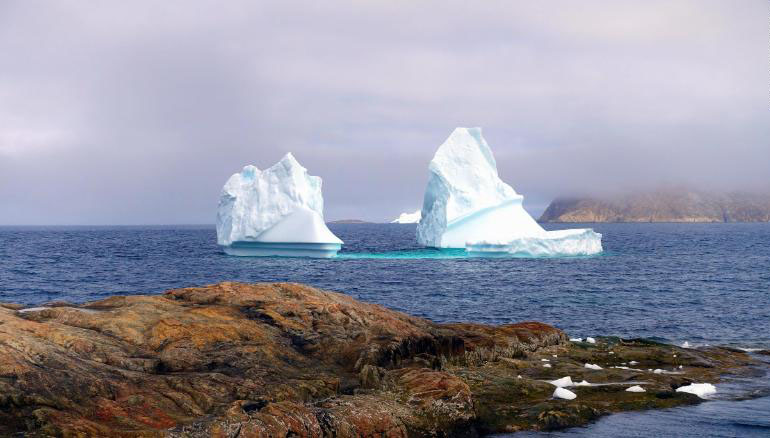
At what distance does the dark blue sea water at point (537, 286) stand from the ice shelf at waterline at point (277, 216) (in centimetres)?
158

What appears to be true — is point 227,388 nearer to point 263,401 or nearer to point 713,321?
point 263,401

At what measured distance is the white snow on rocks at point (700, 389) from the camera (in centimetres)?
1477

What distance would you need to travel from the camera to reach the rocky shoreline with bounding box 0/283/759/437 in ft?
34.8

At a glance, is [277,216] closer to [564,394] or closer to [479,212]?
[479,212]

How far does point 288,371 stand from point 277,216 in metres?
42.9

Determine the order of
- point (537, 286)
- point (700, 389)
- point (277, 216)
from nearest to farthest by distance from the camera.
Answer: point (700, 389), point (537, 286), point (277, 216)

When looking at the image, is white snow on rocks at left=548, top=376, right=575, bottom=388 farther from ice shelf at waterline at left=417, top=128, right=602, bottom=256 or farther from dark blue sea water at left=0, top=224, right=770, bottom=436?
ice shelf at waterline at left=417, top=128, right=602, bottom=256

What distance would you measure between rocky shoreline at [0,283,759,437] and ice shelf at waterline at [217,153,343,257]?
121ft

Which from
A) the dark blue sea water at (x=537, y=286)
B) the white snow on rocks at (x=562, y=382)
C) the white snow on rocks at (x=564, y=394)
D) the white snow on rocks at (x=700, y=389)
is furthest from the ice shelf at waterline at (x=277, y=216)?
the white snow on rocks at (x=564, y=394)

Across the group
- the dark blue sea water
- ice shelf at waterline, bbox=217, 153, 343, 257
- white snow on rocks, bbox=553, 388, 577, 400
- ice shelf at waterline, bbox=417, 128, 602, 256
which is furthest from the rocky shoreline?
ice shelf at waterline, bbox=417, 128, 602, 256

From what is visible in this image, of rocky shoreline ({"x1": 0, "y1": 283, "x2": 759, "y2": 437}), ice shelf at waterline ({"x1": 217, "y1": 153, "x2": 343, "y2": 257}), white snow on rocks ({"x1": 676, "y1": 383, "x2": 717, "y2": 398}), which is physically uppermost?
ice shelf at waterline ({"x1": 217, "y1": 153, "x2": 343, "y2": 257})

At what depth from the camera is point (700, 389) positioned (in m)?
14.9

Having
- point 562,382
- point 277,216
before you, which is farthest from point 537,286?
point 562,382

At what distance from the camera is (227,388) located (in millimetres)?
11961
